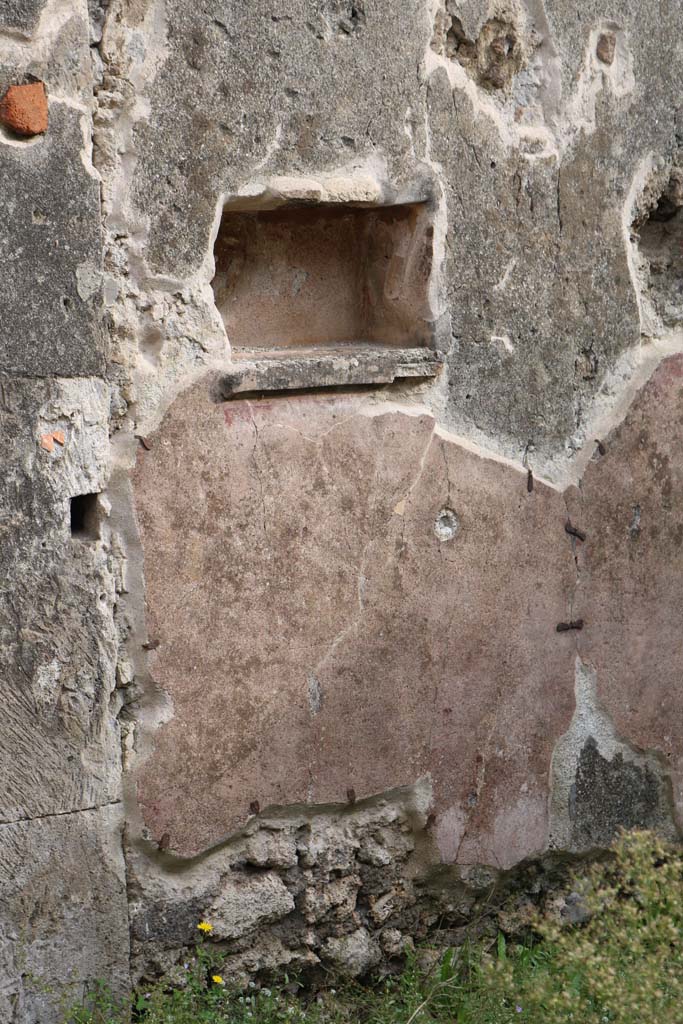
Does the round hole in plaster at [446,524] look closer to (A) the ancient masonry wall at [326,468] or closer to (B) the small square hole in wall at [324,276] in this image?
(A) the ancient masonry wall at [326,468]

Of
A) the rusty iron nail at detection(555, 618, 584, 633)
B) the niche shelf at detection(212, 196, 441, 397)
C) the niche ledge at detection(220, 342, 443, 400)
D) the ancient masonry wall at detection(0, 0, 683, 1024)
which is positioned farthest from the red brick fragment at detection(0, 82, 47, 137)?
the rusty iron nail at detection(555, 618, 584, 633)

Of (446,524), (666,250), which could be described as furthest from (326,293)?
(666,250)

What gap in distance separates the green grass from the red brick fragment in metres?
1.61

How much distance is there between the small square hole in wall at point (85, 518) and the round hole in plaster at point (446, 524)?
2.68 ft

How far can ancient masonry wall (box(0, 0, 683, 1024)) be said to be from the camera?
2320mm

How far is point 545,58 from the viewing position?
2.91 metres

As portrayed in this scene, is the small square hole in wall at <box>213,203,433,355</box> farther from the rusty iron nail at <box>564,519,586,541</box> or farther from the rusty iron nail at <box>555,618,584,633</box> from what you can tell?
the rusty iron nail at <box>555,618,584,633</box>

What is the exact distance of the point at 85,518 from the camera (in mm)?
2398

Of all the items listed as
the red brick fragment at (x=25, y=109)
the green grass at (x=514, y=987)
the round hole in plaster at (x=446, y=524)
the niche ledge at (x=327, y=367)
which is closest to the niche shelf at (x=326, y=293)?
the niche ledge at (x=327, y=367)

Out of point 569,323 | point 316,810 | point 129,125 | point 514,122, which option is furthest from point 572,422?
point 129,125

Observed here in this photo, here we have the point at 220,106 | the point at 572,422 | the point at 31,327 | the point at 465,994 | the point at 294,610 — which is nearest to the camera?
the point at 31,327

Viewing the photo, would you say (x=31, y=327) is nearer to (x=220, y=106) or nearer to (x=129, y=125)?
(x=129, y=125)

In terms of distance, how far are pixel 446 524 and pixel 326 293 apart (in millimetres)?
582

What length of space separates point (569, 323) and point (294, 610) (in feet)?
3.20
